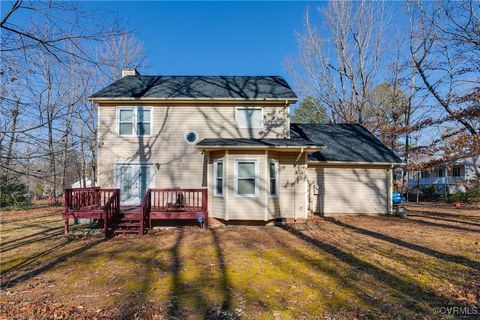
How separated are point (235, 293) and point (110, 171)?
364 inches

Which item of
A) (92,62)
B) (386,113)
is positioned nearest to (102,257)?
(92,62)

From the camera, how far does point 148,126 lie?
12562mm

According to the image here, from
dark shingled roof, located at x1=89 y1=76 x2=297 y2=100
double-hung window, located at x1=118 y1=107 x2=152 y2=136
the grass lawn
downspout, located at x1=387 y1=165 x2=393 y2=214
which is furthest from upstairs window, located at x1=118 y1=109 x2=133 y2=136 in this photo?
downspout, located at x1=387 y1=165 x2=393 y2=214

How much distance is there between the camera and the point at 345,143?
14672mm

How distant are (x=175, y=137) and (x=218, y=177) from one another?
2.76 m

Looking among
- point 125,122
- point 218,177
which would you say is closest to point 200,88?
point 125,122

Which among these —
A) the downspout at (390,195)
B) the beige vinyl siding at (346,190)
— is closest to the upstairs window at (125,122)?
the beige vinyl siding at (346,190)

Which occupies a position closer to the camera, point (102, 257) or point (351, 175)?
point (102, 257)

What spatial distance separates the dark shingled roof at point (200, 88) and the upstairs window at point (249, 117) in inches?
21.8

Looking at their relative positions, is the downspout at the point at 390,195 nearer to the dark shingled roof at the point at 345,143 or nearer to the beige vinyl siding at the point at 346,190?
the beige vinyl siding at the point at 346,190

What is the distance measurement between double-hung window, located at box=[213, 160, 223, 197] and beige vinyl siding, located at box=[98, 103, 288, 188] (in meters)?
1.06

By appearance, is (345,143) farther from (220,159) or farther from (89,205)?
(89,205)

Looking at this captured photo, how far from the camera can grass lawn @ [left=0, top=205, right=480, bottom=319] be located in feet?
14.6

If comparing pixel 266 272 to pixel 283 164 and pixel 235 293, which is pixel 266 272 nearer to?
pixel 235 293
